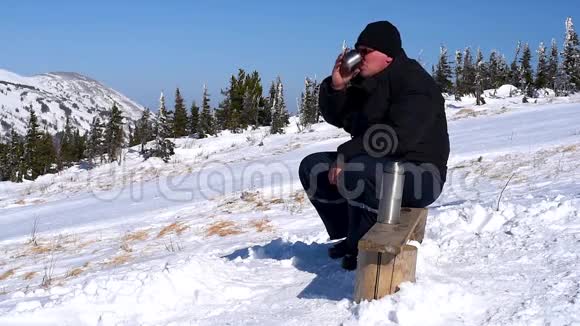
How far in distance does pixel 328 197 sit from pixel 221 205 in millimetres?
5724

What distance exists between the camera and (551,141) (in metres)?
10.4

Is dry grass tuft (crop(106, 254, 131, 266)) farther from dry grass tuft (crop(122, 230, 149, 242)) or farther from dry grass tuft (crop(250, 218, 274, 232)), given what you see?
dry grass tuft (crop(250, 218, 274, 232))

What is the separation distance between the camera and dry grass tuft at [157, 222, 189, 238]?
25.0 ft

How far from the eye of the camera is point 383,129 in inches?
141

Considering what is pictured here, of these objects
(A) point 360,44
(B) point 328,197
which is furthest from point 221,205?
(A) point 360,44

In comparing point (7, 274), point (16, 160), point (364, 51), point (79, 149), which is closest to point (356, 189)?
point (364, 51)

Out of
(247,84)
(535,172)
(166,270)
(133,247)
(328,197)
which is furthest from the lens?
(247,84)

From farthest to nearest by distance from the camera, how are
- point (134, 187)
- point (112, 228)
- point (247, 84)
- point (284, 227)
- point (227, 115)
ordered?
point (247, 84) < point (227, 115) < point (134, 187) < point (112, 228) < point (284, 227)

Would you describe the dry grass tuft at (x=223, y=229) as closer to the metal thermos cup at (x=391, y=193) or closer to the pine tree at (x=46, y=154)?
the metal thermos cup at (x=391, y=193)

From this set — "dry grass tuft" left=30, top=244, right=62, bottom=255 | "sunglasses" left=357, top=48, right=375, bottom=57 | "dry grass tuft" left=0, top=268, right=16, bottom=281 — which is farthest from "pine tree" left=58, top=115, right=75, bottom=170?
"sunglasses" left=357, top=48, right=375, bottom=57

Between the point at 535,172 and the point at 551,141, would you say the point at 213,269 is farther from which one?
the point at 551,141

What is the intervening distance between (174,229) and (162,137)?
32.9 m

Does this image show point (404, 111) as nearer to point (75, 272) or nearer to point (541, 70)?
point (75, 272)

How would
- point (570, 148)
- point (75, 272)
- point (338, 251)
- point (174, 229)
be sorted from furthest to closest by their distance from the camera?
point (570, 148)
point (174, 229)
point (75, 272)
point (338, 251)
